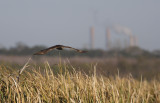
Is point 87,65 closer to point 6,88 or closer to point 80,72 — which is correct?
point 80,72

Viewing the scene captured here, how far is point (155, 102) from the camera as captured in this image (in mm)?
3459

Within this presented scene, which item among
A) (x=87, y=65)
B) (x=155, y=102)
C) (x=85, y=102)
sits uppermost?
(x=87, y=65)

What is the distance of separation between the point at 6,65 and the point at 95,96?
4.00 feet

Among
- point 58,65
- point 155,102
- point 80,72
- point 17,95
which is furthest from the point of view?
point 155,102

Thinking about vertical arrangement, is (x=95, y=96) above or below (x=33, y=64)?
below

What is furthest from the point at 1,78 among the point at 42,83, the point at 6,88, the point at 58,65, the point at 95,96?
the point at 95,96

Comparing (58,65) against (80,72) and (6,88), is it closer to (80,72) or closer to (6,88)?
(80,72)

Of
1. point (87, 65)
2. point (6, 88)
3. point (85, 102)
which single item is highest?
point (87, 65)

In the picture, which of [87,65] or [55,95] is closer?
[55,95]

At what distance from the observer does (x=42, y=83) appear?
2516mm

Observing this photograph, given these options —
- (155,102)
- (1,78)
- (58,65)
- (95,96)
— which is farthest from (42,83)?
(155,102)

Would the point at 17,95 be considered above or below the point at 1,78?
below

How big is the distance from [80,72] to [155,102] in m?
1.56

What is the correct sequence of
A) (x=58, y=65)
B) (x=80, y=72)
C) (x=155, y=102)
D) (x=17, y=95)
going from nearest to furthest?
(x=17, y=95) → (x=58, y=65) → (x=80, y=72) → (x=155, y=102)
